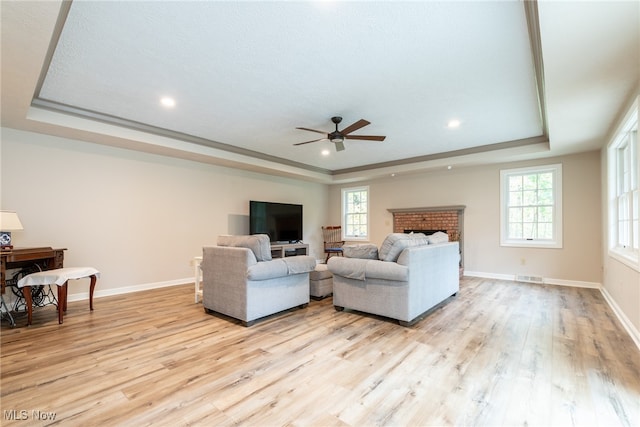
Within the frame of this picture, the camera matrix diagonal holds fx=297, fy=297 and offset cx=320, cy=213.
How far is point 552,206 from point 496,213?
2.90ft

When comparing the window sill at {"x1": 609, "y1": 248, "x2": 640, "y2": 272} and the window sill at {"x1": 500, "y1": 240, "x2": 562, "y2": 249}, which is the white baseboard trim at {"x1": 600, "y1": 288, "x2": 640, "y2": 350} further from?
the window sill at {"x1": 500, "y1": 240, "x2": 562, "y2": 249}

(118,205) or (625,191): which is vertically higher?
(625,191)

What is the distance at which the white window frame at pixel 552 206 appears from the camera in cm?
528

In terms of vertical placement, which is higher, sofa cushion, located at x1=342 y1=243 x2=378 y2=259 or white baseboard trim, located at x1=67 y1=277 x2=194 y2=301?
sofa cushion, located at x1=342 y1=243 x2=378 y2=259

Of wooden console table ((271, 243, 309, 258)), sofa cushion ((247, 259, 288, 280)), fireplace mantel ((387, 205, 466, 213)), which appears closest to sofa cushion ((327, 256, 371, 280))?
sofa cushion ((247, 259, 288, 280))

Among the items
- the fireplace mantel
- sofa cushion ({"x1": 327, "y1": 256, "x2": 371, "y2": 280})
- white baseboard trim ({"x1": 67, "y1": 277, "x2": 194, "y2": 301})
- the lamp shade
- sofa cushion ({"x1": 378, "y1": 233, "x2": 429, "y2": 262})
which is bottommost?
white baseboard trim ({"x1": 67, "y1": 277, "x2": 194, "y2": 301})

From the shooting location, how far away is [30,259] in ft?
11.1

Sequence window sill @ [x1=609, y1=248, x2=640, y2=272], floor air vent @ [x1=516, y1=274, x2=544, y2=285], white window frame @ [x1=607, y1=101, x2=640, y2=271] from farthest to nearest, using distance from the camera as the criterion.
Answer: floor air vent @ [x1=516, y1=274, x2=544, y2=285] → white window frame @ [x1=607, y1=101, x2=640, y2=271] → window sill @ [x1=609, y1=248, x2=640, y2=272]

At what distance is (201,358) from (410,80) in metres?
3.23

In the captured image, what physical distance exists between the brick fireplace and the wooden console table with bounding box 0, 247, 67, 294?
6.23m

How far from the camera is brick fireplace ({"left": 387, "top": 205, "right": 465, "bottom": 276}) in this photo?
628 centimetres

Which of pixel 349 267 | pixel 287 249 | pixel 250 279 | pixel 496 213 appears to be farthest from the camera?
pixel 287 249

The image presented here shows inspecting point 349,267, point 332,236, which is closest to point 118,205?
point 349,267
